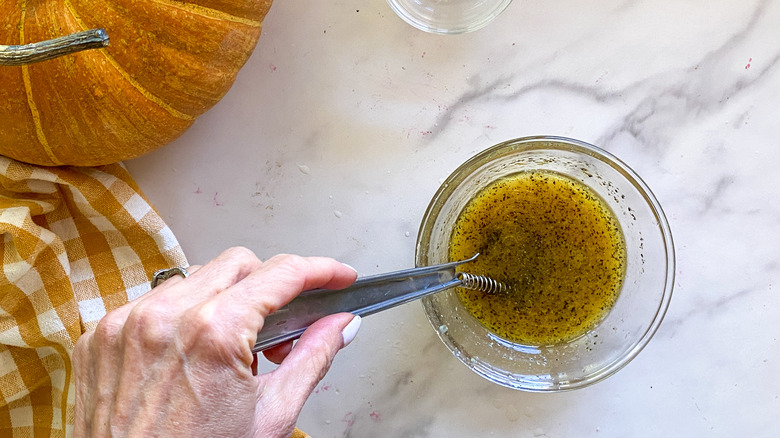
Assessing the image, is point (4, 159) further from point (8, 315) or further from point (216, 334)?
point (216, 334)

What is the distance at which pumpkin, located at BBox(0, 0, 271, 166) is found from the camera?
983 mm

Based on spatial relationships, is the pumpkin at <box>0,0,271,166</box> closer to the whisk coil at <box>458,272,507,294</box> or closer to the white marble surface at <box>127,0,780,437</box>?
the white marble surface at <box>127,0,780,437</box>

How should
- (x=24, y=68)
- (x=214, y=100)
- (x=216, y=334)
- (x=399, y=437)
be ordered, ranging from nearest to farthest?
1. (x=216, y=334)
2. (x=24, y=68)
3. (x=214, y=100)
4. (x=399, y=437)

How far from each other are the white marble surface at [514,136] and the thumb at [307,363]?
39cm

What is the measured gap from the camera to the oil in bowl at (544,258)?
1.13 meters

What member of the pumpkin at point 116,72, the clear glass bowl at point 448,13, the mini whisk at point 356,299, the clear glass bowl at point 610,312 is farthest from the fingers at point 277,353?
the clear glass bowl at point 448,13

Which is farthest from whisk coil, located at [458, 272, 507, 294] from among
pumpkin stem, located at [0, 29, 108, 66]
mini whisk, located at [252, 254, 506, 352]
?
pumpkin stem, located at [0, 29, 108, 66]

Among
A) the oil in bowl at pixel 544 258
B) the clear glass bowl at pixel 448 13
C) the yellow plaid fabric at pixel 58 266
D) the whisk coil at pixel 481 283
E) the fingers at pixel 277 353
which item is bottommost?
the yellow plaid fabric at pixel 58 266

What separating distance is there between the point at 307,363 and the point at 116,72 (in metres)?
0.56

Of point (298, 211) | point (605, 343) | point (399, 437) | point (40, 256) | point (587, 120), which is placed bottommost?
point (40, 256)

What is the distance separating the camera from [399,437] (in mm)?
1203

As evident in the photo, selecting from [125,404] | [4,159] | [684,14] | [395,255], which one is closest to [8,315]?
[4,159]

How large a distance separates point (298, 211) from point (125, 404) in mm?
542

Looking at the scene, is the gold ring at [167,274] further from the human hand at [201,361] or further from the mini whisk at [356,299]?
the mini whisk at [356,299]
